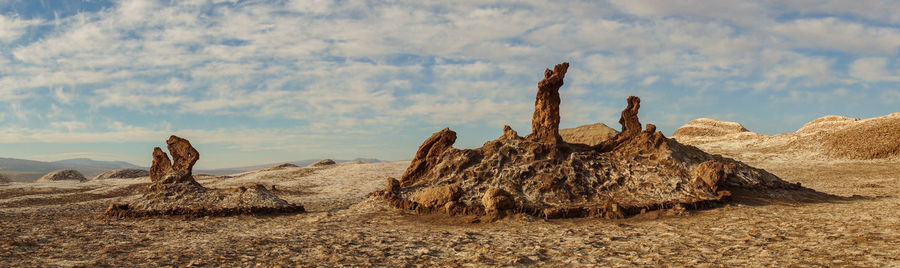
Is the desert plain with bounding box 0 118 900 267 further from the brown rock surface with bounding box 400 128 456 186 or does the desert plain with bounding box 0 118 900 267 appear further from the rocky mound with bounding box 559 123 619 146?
the rocky mound with bounding box 559 123 619 146

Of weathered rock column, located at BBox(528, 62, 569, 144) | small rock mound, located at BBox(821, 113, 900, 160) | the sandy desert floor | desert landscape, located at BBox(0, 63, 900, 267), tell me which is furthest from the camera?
small rock mound, located at BBox(821, 113, 900, 160)

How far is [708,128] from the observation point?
50625 mm

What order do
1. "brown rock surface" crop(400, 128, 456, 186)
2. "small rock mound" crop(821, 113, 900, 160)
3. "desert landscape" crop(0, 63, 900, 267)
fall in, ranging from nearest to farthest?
"desert landscape" crop(0, 63, 900, 267) < "brown rock surface" crop(400, 128, 456, 186) < "small rock mound" crop(821, 113, 900, 160)

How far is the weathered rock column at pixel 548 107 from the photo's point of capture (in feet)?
50.9

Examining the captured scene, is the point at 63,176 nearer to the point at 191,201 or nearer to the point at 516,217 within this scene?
the point at 191,201

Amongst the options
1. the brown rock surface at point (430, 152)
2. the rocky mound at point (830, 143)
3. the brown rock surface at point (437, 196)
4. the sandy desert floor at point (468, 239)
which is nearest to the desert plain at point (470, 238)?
the sandy desert floor at point (468, 239)

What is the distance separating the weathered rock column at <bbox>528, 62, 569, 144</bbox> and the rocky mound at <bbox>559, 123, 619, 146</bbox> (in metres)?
22.1

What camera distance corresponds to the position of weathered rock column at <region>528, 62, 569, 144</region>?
15523 mm

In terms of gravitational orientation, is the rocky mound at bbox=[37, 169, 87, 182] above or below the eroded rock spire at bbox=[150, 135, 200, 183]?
below

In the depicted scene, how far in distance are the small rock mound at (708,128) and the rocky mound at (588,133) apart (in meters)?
13.8

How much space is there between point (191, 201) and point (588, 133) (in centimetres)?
3084

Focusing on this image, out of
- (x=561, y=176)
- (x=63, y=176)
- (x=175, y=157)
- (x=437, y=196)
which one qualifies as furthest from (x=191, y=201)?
(x=63, y=176)

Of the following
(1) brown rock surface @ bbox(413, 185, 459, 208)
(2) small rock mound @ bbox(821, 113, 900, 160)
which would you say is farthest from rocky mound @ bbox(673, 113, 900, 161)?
(1) brown rock surface @ bbox(413, 185, 459, 208)

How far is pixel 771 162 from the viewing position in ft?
101
